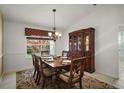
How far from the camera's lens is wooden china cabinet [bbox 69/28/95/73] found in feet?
12.9

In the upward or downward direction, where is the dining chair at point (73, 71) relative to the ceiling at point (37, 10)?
downward

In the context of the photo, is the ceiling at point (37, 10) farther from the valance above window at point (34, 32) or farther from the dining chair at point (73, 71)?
the dining chair at point (73, 71)

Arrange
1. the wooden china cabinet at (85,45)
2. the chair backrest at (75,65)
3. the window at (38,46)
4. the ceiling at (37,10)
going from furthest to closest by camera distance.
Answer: the window at (38,46)
the wooden china cabinet at (85,45)
the ceiling at (37,10)
the chair backrest at (75,65)

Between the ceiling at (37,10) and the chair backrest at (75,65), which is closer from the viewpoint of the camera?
the chair backrest at (75,65)

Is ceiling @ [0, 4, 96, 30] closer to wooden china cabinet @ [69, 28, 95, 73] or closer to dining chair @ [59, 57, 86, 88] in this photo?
wooden china cabinet @ [69, 28, 95, 73]

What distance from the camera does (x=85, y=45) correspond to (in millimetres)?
4195

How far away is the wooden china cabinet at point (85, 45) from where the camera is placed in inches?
155

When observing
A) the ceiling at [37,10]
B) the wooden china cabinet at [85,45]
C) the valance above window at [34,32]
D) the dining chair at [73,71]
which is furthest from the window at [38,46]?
the dining chair at [73,71]

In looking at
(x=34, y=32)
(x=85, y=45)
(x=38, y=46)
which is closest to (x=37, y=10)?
(x=34, y=32)

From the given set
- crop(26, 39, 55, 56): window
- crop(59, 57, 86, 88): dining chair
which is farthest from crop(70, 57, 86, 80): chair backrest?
crop(26, 39, 55, 56): window

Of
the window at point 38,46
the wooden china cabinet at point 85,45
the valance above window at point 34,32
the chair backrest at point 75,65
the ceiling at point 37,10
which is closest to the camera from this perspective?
the chair backrest at point 75,65

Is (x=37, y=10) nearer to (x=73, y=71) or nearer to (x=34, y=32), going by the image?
(x=34, y=32)
